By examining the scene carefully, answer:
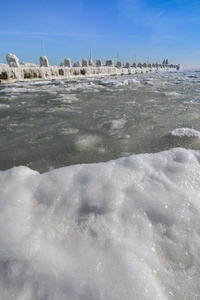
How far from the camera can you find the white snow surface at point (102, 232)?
1.64 feet

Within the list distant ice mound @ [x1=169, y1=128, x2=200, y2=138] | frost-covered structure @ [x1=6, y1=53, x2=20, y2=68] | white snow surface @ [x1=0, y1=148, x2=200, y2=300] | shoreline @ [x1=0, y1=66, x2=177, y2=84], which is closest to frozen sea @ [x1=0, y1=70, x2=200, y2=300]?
white snow surface @ [x1=0, y1=148, x2=200, y2=300]

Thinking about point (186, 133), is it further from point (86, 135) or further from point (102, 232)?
point (102, 232)

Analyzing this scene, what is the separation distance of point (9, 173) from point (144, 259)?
0.88 meters

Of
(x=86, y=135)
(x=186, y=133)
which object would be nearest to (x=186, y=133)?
(x=186, y=133)

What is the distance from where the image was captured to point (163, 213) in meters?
0.72

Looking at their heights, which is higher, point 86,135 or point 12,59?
point 12,59

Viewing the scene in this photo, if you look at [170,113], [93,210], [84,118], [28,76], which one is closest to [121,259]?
[93,210]

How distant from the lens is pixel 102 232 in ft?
2.15

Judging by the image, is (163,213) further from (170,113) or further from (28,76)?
(28,76)

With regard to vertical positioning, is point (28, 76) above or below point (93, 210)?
above

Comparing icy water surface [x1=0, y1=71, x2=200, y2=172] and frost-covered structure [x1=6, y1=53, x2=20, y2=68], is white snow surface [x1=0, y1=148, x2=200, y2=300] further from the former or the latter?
frost-covered structure [x1=6, y1=53, x2=20, y2=68]

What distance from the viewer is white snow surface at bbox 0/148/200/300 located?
1.64 feet

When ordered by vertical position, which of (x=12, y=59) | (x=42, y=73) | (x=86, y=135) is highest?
(x=12, y=59)

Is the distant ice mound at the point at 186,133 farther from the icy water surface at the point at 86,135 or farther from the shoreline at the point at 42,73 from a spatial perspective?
the shoreline at the point at 42,73
